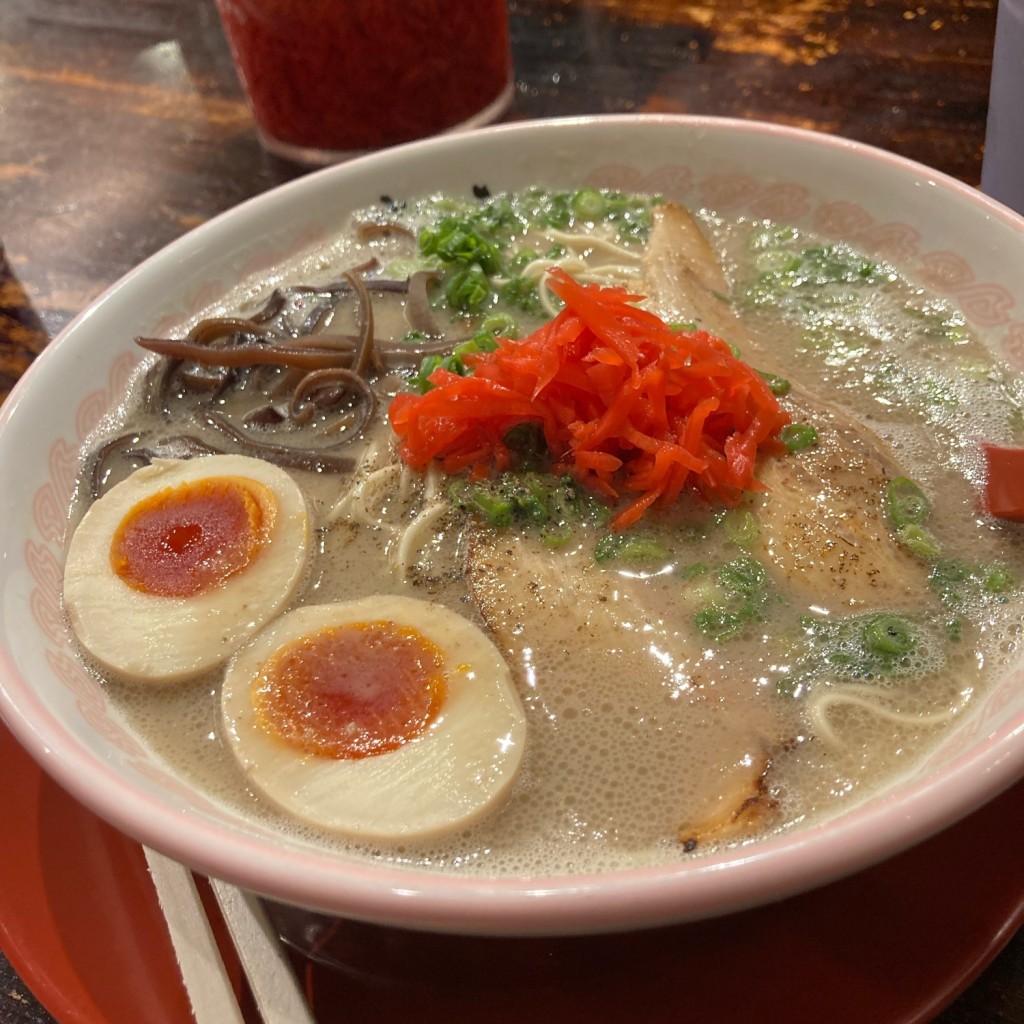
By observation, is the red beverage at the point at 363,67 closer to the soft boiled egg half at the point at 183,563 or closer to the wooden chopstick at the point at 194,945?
the soft boiled egg half at the point at 183,563

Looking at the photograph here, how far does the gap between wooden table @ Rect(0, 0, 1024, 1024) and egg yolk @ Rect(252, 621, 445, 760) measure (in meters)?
1.51

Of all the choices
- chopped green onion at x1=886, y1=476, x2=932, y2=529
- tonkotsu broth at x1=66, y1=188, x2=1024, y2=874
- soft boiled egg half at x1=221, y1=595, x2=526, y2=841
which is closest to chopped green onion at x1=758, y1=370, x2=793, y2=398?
tonkotsu broth at x1=66, y1=188, x2=1024, y2=874

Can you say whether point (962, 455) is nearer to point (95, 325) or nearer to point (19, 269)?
point (95, 325)

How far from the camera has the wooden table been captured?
2730mm

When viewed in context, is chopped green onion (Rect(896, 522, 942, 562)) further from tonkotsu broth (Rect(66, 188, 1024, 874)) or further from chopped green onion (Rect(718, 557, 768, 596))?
chopped green onion (Rect(718, 557, 768, 596))

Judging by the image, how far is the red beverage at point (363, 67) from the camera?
2.47 metres

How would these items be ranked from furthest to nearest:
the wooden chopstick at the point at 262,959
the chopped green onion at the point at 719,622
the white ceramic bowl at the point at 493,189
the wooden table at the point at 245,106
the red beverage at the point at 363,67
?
the wooden table at the point at 245,106 < the red beverage at the point at 363,67 < the chopped green onion at the point at 719,622 < the wooden chopstick at the point at 262,959 < the white ceramic bowl at the point at 493,189

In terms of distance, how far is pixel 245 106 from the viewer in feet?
10.9

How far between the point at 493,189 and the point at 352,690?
154 centimetres

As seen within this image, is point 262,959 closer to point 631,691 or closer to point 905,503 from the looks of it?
point 631,691

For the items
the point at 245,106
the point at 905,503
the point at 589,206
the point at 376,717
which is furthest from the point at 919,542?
the point at 245,106

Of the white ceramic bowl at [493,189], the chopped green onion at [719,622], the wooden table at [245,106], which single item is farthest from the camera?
the wooden table at [245,106]

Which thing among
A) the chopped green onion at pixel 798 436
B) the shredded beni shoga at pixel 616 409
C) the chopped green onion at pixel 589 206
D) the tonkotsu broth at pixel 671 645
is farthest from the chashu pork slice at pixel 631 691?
the chopped green onion at pixel 589 206

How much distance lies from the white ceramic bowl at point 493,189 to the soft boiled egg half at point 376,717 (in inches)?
3.3
